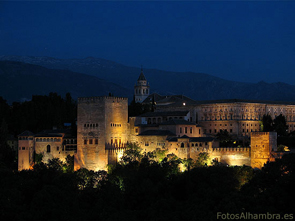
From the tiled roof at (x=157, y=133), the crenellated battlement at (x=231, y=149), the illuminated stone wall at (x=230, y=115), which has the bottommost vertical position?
the crenellated battlement at (x=231, y=149)

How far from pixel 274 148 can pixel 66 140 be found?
23991 mm

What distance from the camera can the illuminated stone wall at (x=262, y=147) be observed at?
186ft

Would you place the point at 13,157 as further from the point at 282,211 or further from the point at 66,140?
the point at 282,211

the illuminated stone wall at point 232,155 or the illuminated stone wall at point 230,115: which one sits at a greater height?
the illuminated stone wall at point 230,115

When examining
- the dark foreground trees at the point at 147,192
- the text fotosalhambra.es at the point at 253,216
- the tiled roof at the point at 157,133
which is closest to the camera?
the text fotosalhambra.es at the point at 253,216

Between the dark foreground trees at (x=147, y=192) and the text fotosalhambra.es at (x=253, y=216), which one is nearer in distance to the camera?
the text fotosalhambra.es at (x=253, y=216)

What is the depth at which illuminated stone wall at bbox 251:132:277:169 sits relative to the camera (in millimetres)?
56781

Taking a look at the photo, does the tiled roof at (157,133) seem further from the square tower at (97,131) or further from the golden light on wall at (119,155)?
the golden light on wall at (119,155)

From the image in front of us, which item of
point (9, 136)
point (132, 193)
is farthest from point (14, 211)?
point (9, 136)

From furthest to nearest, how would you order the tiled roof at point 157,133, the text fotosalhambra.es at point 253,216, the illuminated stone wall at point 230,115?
the illuminated stone wall at point 230,115 → the tiled roof at point 157,133 → the text fotosalhambra.es at point 253,216

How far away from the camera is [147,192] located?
165ft

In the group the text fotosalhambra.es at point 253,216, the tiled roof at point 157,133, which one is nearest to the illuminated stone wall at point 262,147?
the tiled roof at point 157,133

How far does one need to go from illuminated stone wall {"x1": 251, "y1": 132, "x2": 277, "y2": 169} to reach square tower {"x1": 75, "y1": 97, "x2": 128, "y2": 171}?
15220mm

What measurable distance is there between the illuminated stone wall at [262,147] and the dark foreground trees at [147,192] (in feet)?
12.8
